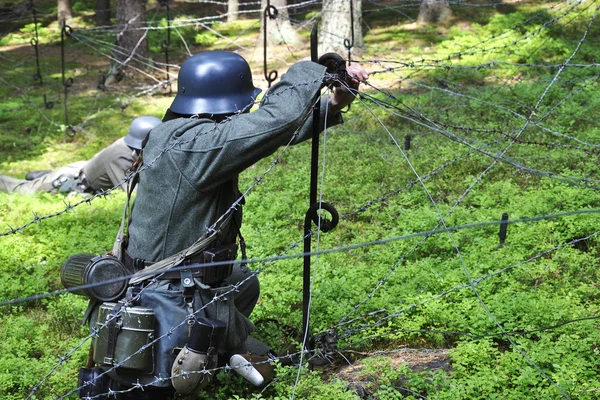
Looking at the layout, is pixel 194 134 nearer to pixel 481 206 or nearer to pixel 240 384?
pixel 240 384

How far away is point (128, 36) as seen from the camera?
1497 cm

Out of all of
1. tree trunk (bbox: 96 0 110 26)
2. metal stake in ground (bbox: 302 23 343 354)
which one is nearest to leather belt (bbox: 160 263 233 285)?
metal stake in ground (bbox: 302 23 343 354)

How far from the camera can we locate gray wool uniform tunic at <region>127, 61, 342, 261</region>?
3.70 m

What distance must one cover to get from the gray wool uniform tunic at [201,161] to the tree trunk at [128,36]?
422 inches

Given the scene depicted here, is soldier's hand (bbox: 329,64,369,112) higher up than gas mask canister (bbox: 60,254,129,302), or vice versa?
soldier's hand (bbox: 329,64,369,112)

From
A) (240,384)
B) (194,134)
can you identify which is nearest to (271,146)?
(194,134)

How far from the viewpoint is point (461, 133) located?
9.45m

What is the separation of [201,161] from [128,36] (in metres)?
12.1

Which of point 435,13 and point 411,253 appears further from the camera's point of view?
point 435,13

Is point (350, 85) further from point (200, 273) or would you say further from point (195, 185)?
point (200, 273)

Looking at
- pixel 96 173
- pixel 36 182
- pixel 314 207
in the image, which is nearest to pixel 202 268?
pixel 314 207

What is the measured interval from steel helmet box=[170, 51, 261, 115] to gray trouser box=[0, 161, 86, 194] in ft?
19.2

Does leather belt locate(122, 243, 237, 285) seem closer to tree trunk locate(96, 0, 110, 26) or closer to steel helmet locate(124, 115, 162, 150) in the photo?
steel helmet locate(124, 115, 162, 150)

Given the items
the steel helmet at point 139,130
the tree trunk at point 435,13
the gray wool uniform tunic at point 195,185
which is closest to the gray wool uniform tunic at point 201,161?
the gray wool uniform tunic at point 195,185
